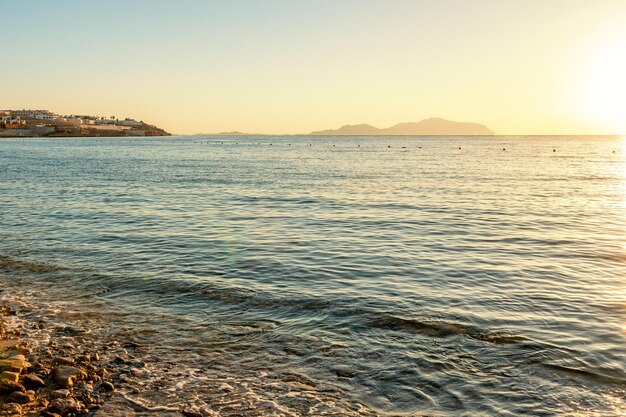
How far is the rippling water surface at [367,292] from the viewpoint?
32.7 ft

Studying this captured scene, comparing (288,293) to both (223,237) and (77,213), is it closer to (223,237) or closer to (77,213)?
(223,237)

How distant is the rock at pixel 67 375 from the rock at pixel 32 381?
23 centimetres

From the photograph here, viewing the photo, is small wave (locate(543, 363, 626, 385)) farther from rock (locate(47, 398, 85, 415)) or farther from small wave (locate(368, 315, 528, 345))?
rock (locate(47, 398, 85, 415))

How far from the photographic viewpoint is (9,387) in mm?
9156

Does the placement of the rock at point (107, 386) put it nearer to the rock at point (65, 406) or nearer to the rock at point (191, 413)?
the rock at point (65, 406)

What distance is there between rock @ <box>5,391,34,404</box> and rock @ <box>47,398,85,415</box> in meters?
0.43

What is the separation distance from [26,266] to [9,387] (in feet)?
37.4

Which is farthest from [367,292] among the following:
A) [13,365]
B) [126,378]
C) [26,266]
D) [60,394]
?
[26,266]

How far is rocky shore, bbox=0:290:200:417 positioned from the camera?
8.69 m

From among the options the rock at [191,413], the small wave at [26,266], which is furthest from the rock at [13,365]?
the small wave at [26,266]

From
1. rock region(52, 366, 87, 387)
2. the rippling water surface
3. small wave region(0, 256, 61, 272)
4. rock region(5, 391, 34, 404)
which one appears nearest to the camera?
rock region(5, 391, 34, 404)

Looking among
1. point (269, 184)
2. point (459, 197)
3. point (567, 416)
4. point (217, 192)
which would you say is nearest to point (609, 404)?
point (567, 416)

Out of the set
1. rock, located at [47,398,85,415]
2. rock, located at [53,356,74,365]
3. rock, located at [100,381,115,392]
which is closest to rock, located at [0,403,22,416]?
rock, located at [47,398,85,415]

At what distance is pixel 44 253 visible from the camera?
70.1 ft
